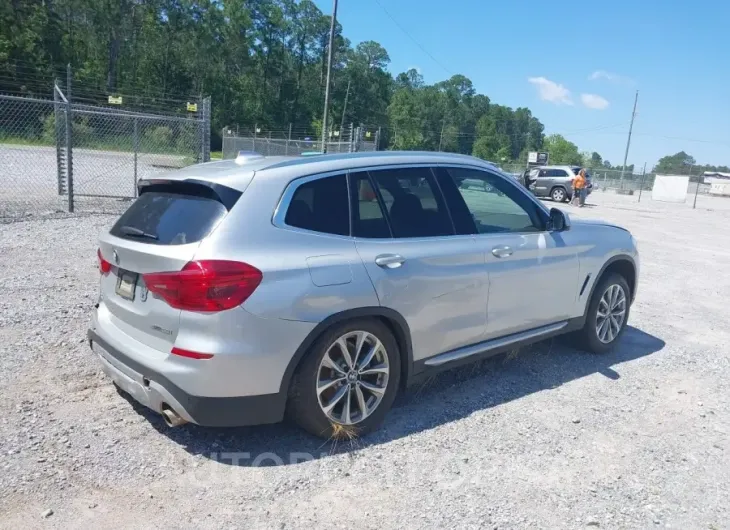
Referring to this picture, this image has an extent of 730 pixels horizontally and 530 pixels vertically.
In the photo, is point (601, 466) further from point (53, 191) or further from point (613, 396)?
point (53, 191)

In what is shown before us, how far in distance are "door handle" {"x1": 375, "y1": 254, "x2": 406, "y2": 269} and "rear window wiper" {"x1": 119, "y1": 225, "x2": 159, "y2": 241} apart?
4.23 ft

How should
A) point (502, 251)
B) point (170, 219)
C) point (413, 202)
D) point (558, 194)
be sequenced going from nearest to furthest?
point (170, 219) → point (413, 202) → point (502, 251) → point (558, 194)

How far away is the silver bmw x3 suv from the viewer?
3.01m

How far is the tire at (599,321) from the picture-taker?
17.0 ft

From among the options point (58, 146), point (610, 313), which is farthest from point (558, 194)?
point (610, 313)

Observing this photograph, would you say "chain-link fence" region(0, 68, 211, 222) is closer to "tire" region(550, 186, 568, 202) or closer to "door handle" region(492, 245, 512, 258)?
"door handle" region(492, 245, 512, 258)

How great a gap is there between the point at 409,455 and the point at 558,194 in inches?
1105

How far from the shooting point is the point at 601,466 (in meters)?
3.47

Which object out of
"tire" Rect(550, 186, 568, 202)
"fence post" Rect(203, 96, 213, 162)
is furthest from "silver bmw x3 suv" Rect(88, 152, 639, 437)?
"tire" Rect(550, 186, 568, 202)

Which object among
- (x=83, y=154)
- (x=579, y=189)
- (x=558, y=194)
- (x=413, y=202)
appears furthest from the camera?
(x=558, y=194)

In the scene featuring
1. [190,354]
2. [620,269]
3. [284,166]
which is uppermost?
[284,166]

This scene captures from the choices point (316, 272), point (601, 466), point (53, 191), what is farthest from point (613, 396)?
point (53, 191)

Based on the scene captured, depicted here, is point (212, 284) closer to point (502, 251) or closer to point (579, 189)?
point (502, 251)

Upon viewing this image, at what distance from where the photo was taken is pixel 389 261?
3.55m
